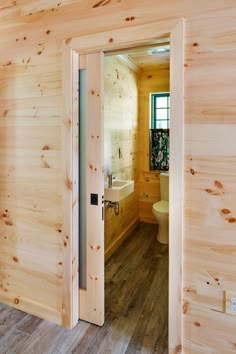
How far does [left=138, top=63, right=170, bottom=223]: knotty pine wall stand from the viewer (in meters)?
4.16

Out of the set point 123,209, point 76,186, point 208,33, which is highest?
point 208,33

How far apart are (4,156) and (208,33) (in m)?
1.78

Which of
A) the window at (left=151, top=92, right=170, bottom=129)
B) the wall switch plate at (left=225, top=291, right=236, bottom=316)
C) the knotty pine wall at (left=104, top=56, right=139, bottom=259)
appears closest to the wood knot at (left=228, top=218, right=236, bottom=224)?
the wall switch plate at (left=225, top=291, right=236, bottom=316)

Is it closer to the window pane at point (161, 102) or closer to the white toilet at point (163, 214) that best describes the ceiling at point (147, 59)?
the window pane at point (161, 102)

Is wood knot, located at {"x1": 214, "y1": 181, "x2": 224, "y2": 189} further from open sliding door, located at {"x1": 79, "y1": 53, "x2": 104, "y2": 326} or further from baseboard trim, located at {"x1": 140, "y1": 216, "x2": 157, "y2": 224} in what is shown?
baseboard trim, located at {"x1": 140, "y1": 216, "x2": 157, "y2": 224}

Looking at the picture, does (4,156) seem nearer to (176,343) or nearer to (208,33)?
(208,33)

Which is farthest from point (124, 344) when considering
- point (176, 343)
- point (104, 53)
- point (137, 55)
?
point (137, 55)

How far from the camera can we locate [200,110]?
151 centimetres

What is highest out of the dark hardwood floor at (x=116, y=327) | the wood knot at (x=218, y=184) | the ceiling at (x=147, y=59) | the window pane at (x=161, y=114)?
the ceiling at (x=147, y=59)

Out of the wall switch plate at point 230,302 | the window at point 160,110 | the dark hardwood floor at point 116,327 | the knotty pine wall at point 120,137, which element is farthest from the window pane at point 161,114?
the wall switch plate at point 230,302

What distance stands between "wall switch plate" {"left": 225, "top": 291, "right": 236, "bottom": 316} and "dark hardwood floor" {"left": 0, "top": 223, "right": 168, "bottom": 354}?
1.84 feet

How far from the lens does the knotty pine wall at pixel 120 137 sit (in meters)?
3.06

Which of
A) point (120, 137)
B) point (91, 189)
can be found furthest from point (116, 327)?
point (120, 137)

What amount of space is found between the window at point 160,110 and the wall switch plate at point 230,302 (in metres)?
3.12
